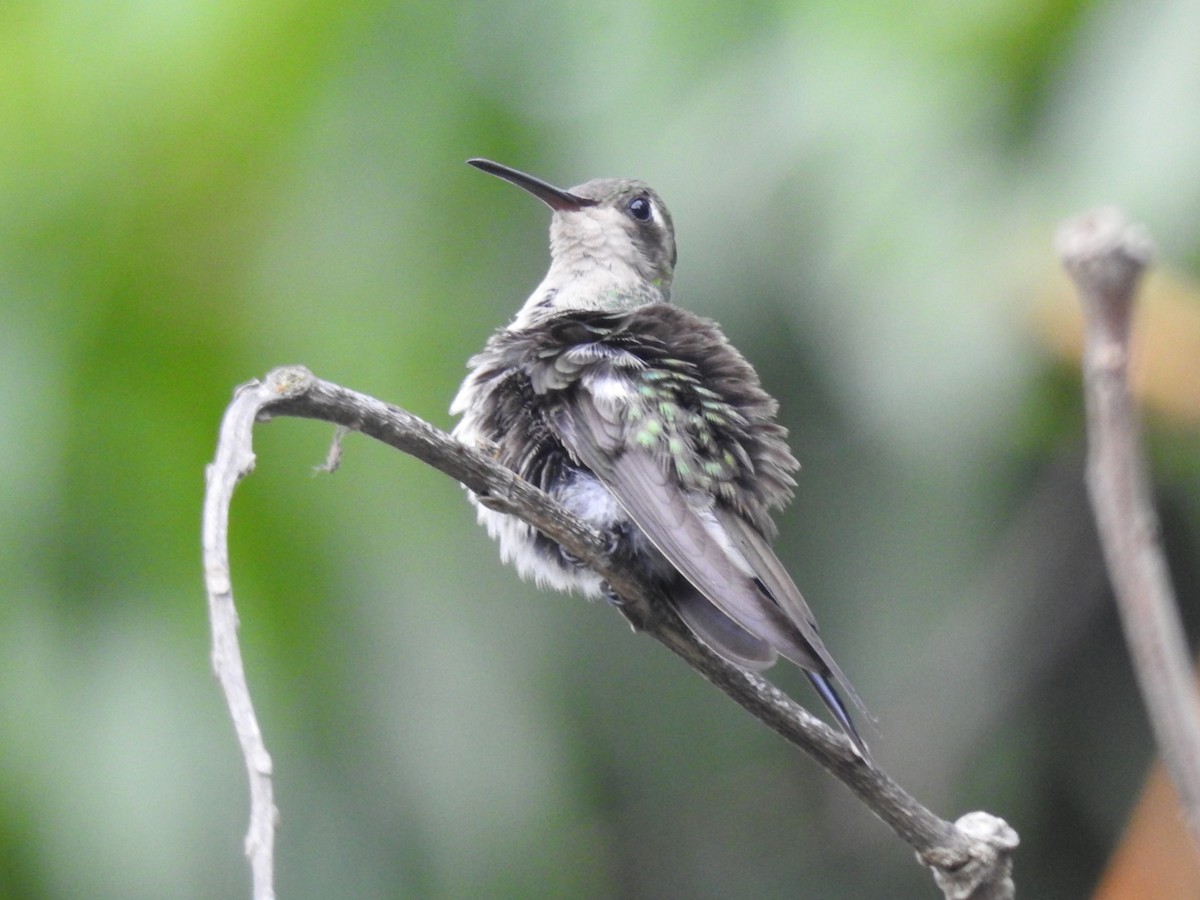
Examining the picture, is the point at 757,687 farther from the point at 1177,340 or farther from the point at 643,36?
the point at 643,36

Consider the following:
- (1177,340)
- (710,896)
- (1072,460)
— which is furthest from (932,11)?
(710,896)

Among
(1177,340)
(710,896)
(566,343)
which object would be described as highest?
(1177,340)

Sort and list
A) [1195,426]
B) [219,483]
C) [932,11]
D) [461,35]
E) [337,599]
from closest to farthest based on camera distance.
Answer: [219,483] < [1195,426] < [932,11] < [337,599] < [461,35]

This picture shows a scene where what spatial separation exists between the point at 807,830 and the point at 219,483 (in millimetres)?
3012

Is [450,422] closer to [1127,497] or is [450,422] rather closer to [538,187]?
[538,187]

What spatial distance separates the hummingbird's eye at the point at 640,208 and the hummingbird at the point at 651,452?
782mm

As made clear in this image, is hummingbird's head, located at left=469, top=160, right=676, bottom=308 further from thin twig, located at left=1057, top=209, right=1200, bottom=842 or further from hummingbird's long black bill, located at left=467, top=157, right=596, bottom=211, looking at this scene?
thin twig, located at left=1057, top=209, right=1200, bottom=842

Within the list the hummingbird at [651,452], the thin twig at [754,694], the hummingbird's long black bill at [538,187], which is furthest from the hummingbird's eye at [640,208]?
the thin twig at [754,694]

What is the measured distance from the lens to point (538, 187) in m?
2.88

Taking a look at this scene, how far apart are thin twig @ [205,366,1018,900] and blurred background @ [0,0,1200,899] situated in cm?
121

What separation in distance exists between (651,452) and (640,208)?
125cm

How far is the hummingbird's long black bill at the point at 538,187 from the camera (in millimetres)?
2629

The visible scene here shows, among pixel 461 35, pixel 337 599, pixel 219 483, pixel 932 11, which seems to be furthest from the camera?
pixel 461 35

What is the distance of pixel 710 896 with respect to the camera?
3764mm
